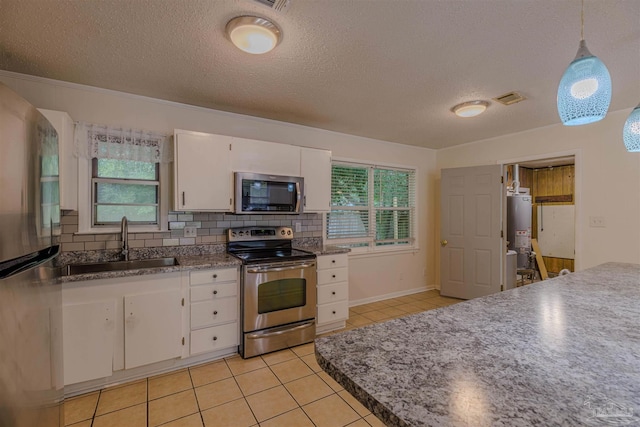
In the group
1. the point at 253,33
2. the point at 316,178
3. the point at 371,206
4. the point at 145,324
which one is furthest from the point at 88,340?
the point at 371,206

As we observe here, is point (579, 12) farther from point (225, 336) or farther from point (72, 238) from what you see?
point (72, 238)

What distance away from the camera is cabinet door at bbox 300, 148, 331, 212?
3254 mm

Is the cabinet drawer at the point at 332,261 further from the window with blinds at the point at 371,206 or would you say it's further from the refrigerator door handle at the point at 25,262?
the refrigerator door handle at the point at 25,262

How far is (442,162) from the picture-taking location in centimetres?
490

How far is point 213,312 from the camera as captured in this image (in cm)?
248

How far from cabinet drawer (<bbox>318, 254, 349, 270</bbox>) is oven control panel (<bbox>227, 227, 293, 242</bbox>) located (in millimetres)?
511

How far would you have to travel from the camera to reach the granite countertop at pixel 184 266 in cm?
200

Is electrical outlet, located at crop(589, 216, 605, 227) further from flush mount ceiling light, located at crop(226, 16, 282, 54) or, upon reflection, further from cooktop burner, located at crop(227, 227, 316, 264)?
flush mount ceiling light, located at crop(226, 16, 282, 54)

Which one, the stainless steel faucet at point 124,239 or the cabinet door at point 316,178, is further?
the cabinet door at point 316,178

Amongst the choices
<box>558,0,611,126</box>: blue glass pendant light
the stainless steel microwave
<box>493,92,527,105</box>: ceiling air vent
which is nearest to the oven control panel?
the stainless steel microwave

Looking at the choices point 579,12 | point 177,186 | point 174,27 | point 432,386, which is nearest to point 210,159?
point 177,186

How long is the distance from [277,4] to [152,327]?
93.7 inches

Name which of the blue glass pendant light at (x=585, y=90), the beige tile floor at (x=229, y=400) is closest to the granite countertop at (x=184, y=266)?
the beige tile floor at (x=229, y=400)

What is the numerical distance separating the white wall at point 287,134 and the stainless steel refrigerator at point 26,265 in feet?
6.14
